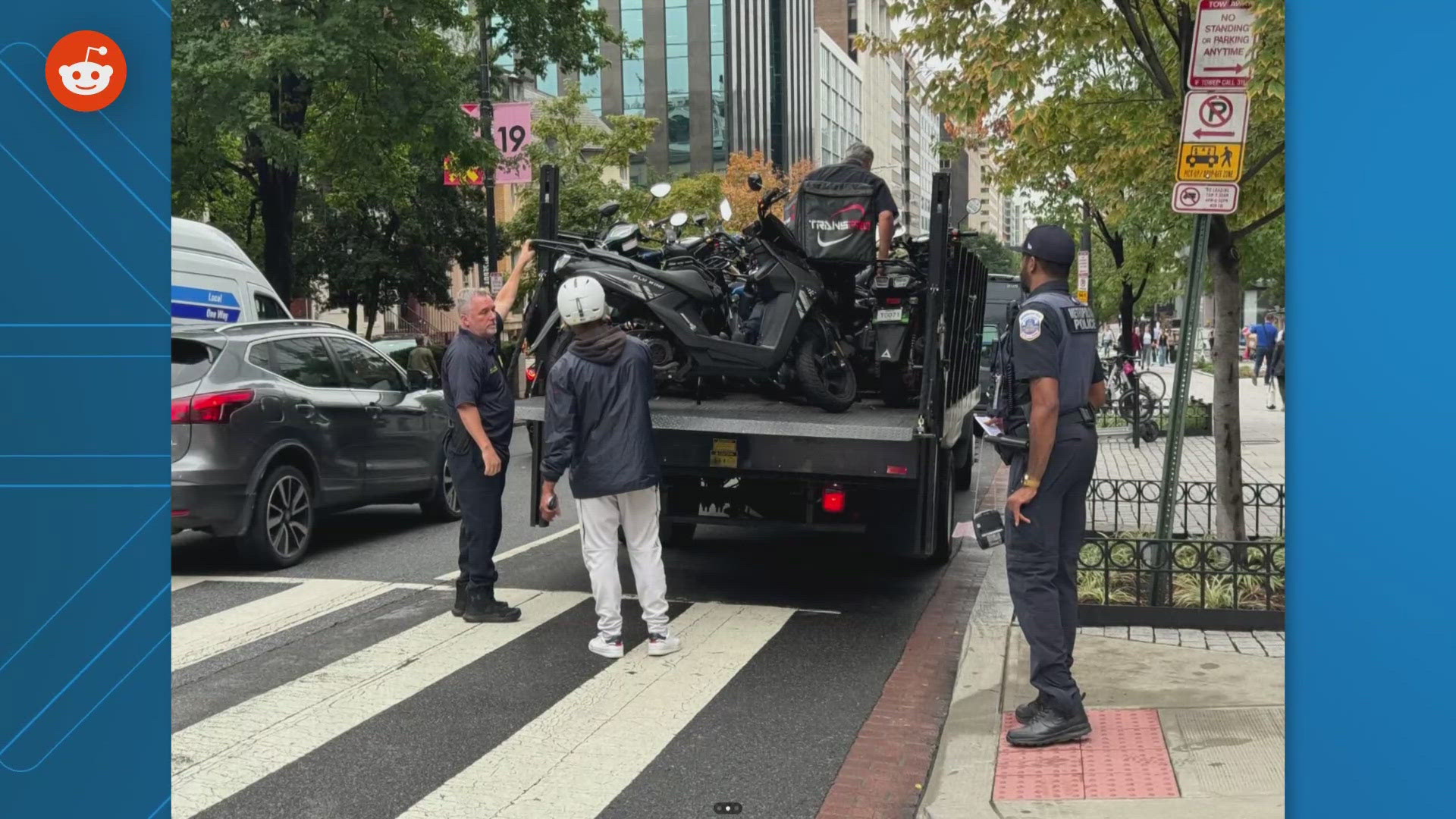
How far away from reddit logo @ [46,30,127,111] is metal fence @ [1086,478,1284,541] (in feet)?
24.5

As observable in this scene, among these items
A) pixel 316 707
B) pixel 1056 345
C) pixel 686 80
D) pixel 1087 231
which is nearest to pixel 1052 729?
pixel 1056 345

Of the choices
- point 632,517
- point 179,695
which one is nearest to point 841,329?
point 632,517

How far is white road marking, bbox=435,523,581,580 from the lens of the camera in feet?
28.6

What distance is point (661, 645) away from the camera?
6.61m

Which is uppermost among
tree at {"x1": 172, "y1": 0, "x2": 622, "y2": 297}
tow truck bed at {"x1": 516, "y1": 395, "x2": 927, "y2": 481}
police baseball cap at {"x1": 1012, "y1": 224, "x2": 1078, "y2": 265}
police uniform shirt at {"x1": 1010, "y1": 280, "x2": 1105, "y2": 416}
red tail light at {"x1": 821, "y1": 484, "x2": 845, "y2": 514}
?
Result: tree at {"x1": 172, "y1": 0, "x2": 622, "y2": 297}

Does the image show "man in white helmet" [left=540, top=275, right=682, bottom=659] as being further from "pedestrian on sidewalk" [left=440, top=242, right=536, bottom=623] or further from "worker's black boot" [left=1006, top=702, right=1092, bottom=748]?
"worker's black boot" [left=1006, top=702, right=1092, bottom=748]

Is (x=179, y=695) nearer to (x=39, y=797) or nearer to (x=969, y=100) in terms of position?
(x=39, y=797)

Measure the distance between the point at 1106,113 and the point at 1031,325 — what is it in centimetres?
486

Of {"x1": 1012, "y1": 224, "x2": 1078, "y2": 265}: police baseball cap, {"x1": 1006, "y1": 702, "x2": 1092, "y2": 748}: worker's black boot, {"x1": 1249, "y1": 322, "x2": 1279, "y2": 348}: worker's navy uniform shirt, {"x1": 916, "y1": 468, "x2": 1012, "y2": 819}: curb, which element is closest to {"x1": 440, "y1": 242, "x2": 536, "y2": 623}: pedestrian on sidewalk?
{"x1": 916, "y1": 468, "x2": 1012, "y2": 819}: curb

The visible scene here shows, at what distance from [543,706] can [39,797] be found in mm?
4263

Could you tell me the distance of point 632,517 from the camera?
6629 millimetres

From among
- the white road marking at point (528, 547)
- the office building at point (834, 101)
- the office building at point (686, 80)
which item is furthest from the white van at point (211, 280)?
the office building at point (834, 101)

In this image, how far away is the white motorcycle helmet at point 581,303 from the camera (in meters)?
6.35

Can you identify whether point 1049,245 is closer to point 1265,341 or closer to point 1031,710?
point 1031,710
